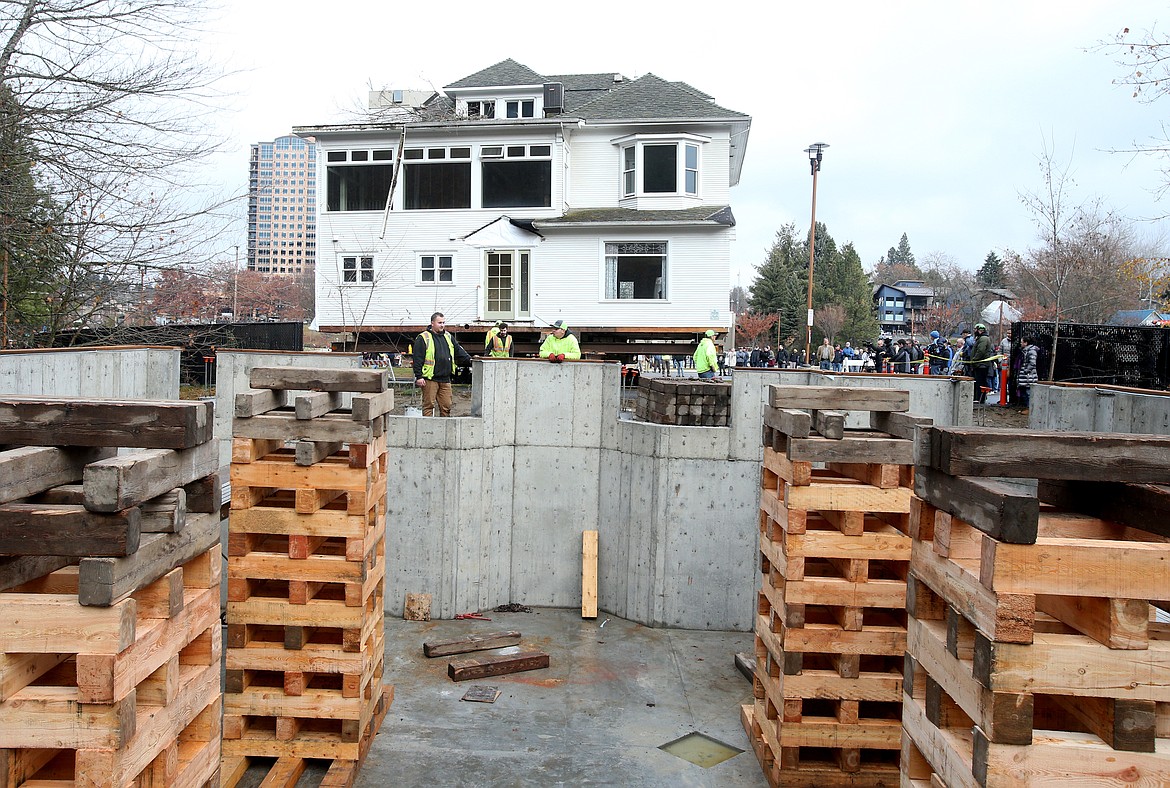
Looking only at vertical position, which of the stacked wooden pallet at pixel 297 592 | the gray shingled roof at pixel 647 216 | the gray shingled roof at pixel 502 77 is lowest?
the stacked wooden pallet at pixel 297 592

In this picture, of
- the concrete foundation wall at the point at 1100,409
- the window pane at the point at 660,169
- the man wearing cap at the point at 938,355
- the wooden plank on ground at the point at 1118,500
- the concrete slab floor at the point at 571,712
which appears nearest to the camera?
the wooden plank on ground at the point at 1118,500

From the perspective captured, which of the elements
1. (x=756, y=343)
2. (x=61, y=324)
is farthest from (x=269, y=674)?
(x=756, y=343)

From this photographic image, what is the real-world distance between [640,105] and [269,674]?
2305cm

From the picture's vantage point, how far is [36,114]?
12445 mm

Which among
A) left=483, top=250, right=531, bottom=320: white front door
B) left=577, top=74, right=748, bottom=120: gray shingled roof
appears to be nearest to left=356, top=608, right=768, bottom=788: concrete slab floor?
left=483, top=250, right=531, bottom=320: white front door

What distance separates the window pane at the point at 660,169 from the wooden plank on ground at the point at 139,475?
23.1 m

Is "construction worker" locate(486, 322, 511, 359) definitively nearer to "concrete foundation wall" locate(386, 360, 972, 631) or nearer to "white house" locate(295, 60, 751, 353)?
"concrete foundation wall" locate(386, 360, 972, 631)

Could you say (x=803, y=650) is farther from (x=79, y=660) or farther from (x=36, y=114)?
(x=36, y=114)

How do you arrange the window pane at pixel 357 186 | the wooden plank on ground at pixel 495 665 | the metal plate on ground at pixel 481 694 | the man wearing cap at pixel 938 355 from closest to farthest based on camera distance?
the metal plate on ground at pixel 481 694
the wooden plank on ground at pixel 495 665
the man wearing cap at pixel 938 355
the window pane at pixel 357 186

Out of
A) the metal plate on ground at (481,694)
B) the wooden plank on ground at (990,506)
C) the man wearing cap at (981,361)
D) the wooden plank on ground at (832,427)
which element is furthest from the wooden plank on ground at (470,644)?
the man wearing cap at (981,361)

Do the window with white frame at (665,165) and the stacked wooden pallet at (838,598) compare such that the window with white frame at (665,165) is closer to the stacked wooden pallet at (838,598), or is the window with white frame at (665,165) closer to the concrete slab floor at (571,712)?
the concrete slab floor at (571,712)

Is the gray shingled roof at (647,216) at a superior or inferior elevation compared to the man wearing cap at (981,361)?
superior

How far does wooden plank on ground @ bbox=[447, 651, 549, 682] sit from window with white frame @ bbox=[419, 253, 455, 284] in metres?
17.9

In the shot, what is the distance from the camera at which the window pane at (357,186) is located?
26.8 m
